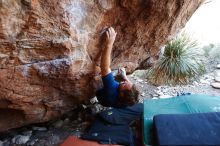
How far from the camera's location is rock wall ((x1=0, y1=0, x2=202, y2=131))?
241 cm

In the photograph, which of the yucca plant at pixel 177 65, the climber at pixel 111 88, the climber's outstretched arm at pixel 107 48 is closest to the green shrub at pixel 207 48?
the yucca plant at pixel 177 65

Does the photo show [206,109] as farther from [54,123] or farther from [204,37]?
[204,37]

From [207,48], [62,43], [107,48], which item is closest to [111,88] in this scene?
[107,48]

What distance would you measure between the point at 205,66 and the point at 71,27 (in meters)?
6.26

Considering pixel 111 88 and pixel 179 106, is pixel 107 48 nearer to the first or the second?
pixel 111 88

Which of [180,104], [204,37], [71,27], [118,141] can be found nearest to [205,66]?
[204,37]

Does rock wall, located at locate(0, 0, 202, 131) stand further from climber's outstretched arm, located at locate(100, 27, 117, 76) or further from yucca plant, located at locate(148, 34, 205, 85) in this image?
yucca plant, located at locate(148, 34, 205, 85)

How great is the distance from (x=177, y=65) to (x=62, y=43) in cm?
539

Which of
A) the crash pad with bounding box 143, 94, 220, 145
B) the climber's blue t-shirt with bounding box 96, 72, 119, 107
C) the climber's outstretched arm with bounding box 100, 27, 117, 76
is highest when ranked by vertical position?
the climber's outstretched arm with bounding box 100, 27, 117, 76

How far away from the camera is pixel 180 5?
10.8 feet

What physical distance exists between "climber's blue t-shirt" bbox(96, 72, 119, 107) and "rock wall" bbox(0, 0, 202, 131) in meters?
0.19

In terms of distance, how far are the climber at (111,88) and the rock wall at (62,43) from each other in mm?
107

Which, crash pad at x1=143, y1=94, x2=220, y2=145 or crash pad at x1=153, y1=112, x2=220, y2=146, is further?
crash pad at x1=143, y1=94, x2=220, y2=145

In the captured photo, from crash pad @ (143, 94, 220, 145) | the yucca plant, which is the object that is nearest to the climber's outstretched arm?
crash pad @ (143, 94, 220, 145)
